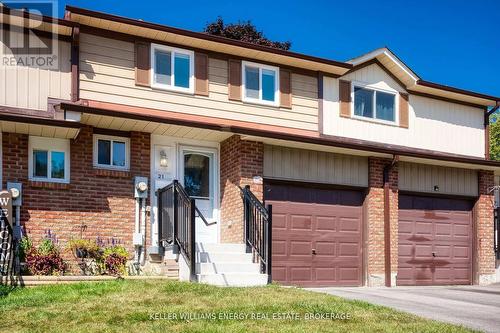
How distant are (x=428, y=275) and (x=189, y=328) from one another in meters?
10.3

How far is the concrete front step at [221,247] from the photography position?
11773 millimetres

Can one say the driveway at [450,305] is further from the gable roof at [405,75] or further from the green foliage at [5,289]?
the gable roof at [405,75]

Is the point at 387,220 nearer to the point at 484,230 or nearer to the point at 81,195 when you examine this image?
the point at 484,230

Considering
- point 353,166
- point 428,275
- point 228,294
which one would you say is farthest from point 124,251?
point 428,275

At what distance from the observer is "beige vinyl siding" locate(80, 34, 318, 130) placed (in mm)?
12117

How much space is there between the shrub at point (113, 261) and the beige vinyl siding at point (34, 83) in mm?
3054

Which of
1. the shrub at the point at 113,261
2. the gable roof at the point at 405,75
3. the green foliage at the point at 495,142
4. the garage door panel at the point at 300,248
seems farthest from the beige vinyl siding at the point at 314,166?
the green foliage at the point at 495,142

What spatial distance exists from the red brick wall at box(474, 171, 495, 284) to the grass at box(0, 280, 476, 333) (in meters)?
8.69

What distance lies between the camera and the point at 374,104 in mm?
15617

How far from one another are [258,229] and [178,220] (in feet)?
5.36

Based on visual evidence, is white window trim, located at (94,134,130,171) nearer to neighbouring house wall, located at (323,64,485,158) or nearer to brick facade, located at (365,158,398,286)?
neighbouring house wall, located at (323,64,485,158)

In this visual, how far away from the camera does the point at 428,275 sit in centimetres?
1572

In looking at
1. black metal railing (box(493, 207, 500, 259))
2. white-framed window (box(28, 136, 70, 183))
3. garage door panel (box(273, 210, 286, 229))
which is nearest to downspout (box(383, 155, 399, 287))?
garage door panel (box(273, 210, 286, 229))

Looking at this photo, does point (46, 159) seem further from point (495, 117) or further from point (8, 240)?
point (495, 117)
